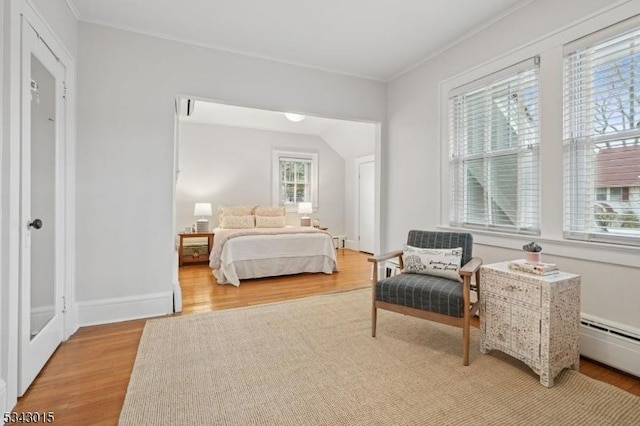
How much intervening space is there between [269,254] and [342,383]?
2.85 m

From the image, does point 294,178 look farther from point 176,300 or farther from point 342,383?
point 342,383

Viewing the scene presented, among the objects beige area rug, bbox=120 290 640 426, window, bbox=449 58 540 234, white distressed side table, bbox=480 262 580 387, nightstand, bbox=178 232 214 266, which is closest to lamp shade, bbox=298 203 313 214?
nightstand, bbox=178 232 214 266

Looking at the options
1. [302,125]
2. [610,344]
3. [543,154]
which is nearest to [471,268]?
[610,344]

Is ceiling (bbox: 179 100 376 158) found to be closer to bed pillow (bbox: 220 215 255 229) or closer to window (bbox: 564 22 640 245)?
bed pillow (bbox: 220 215 255 229)

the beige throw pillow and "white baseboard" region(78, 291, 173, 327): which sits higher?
the beige throw pillow

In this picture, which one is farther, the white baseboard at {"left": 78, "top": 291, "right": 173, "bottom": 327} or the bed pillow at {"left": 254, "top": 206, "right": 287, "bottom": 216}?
the bed pillow at {"left": 254, "top": 206, "right": 287, "bottom": 216}

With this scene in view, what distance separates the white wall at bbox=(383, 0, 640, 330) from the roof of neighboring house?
24 cm

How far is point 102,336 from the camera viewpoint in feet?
8.32

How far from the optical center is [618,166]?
80.0 inches

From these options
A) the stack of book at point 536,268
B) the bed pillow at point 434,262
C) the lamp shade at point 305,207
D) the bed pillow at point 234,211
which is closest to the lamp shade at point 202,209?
the bed pillow at point 234,211

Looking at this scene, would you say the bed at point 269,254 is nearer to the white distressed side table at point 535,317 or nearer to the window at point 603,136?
the white distressed side table at point 535,317

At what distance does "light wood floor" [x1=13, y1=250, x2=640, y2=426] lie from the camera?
1636mm

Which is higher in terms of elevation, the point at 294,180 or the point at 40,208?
the point at 294,180

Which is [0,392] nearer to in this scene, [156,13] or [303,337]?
[303,337]
